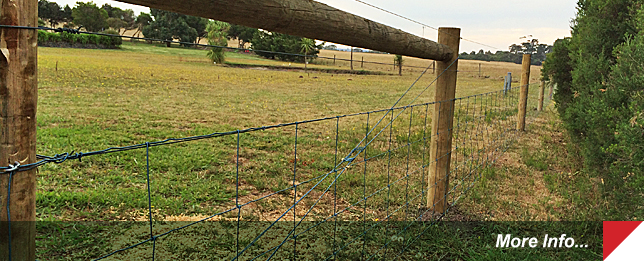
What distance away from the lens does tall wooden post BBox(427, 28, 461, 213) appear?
158 inches

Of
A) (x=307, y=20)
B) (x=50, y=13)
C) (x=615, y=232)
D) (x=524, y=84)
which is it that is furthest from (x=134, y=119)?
(x=50, y=13)

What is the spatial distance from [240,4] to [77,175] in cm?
408

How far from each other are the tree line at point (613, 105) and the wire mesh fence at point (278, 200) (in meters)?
1.39

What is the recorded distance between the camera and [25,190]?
51.0 inches

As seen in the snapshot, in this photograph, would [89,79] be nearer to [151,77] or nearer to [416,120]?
[151,77]

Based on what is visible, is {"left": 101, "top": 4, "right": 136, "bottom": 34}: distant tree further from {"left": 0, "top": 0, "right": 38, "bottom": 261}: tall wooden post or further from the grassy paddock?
{"left": 0, "top": 0, "right": 38, "bottom": 261}: tall wooden post

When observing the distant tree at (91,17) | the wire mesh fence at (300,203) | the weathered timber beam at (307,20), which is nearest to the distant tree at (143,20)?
the distant tree at (91,17)

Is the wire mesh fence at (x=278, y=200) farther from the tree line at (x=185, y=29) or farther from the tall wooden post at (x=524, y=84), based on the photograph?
the tree line at (x=185, y=29)

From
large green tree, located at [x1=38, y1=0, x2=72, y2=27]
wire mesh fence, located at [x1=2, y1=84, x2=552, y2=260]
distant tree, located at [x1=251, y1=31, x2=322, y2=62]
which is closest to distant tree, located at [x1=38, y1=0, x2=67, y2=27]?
large green tree, located at [x1=38, y1=0, x2=72, y2=27]

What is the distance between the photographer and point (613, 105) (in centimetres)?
439

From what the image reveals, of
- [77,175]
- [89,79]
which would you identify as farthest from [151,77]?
[77,175]

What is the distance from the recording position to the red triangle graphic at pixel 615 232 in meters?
3.64

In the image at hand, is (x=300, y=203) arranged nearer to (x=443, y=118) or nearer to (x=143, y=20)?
(x=443, y=118)

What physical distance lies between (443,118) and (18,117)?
11.3 feet
